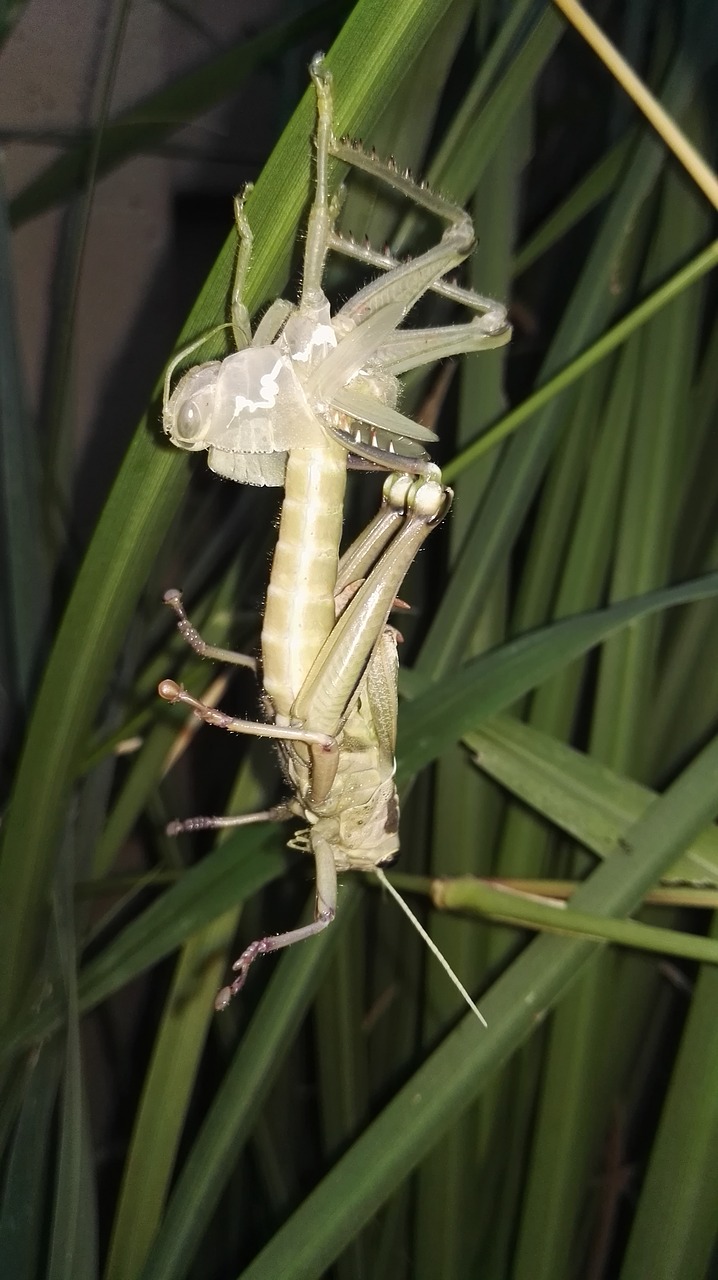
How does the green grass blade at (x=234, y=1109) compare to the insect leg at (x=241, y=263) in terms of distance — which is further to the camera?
the green grass blade at (x=234, y=1109)

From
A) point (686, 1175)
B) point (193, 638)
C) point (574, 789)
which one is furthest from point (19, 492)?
point (686, 1175)

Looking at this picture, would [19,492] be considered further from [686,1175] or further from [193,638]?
[686,1175]

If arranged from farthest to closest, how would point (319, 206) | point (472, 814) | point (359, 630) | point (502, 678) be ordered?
1. point (472, 814)
2. point (502, 678)
3. point (359, 630)
4. point (319, 206)

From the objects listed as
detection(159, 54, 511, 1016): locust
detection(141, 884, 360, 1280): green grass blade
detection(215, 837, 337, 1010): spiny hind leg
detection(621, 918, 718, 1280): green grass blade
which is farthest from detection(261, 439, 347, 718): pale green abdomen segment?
detection(621, 918, 718, 1280): green grass blade

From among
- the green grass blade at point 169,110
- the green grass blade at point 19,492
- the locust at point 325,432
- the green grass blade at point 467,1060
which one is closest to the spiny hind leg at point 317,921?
the locust at point 325,432

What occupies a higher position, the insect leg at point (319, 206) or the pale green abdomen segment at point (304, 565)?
the insect leg at point (319, 206)

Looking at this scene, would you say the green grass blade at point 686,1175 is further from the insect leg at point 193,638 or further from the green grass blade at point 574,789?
the insect leg at point 193,638

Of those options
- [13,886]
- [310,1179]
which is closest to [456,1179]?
[310,1179]
